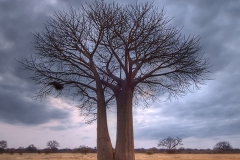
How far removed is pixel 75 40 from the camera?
27.0 ft

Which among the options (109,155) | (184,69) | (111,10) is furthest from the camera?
(184,69)

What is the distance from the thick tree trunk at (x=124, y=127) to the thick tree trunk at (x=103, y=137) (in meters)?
0.23

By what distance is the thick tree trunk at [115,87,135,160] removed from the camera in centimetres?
703

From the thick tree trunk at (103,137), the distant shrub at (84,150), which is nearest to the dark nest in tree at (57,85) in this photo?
the thick tree trunk at (103,137)

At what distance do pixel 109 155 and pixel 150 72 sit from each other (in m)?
2.58

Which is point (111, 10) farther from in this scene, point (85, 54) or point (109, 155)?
point (109, 155)

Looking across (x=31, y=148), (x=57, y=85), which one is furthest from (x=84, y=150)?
(x=57, y=85)

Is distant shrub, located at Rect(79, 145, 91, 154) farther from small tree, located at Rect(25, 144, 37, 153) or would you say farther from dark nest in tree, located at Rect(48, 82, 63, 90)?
dark nest in tree, located at Rect(48, 82, 63, 90)

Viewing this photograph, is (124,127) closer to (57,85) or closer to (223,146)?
(57,85)

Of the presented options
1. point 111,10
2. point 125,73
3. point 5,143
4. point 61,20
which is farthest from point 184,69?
point 5,143

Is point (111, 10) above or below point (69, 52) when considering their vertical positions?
above

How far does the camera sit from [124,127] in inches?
285

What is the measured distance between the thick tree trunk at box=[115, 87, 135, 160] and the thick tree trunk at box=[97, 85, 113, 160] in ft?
0.74

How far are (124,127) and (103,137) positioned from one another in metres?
0.60
